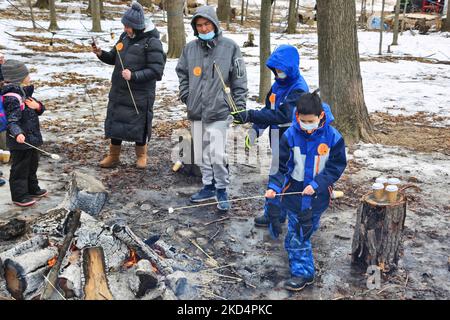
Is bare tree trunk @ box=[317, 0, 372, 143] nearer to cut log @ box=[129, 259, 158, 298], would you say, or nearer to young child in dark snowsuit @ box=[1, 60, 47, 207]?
young child in dark snowsuit @ box=[1, 60, 47, 207]

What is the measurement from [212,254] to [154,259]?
664mm

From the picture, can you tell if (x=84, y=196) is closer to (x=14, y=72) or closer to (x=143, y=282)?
(x=143, y=282)

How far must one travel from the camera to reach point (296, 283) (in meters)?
3.79

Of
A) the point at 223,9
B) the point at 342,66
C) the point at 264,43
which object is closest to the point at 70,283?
the point at 342,66

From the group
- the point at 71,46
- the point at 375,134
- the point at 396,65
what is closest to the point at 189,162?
the point at 375,134

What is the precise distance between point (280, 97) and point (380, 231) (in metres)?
1.57

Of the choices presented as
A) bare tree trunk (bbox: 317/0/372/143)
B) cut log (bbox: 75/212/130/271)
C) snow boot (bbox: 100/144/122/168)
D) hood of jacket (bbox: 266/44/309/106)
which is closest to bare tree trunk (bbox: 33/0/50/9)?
bare tree trunk (bbox: 317/0/372/143)

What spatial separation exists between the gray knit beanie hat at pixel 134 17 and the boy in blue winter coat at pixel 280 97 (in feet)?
6.21

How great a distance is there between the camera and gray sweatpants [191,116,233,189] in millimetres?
5113

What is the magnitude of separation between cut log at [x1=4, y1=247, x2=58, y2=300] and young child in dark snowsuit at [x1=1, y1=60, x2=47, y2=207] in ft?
5.32
